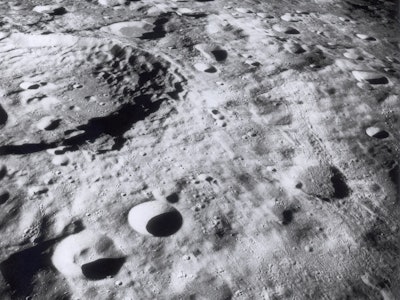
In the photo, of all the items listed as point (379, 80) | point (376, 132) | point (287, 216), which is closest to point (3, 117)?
point (287, 216)

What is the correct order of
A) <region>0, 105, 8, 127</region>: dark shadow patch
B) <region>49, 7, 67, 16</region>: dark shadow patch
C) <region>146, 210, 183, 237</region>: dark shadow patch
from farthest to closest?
<region>49, 7, 67, 16</region>: dark shadow patch, <region>0, 105, 8, 127</region>: dark shadow patch, <region>146, 210, 183, 237</region>: dark shadow patch

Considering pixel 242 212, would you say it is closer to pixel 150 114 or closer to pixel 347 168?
pixel 347 168

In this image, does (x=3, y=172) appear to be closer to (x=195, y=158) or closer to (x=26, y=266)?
(x=26, y=266)

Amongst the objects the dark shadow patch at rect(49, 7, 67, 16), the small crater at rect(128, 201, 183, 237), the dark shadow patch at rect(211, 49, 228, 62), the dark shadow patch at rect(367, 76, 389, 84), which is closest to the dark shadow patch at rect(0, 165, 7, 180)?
the small crater at rect(128, 201, 183, 237)

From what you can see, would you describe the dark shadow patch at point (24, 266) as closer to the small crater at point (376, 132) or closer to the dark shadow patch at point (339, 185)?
the dark shadow patch at point (339, 185)

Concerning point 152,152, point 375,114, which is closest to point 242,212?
point 152,152

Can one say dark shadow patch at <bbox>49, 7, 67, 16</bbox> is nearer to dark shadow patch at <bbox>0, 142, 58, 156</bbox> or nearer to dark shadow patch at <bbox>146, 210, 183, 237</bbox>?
dark shadow patch at <bbox>0, 142, 58, 156</bbox>

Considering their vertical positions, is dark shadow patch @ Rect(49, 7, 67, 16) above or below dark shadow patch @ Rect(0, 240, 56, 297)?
above
